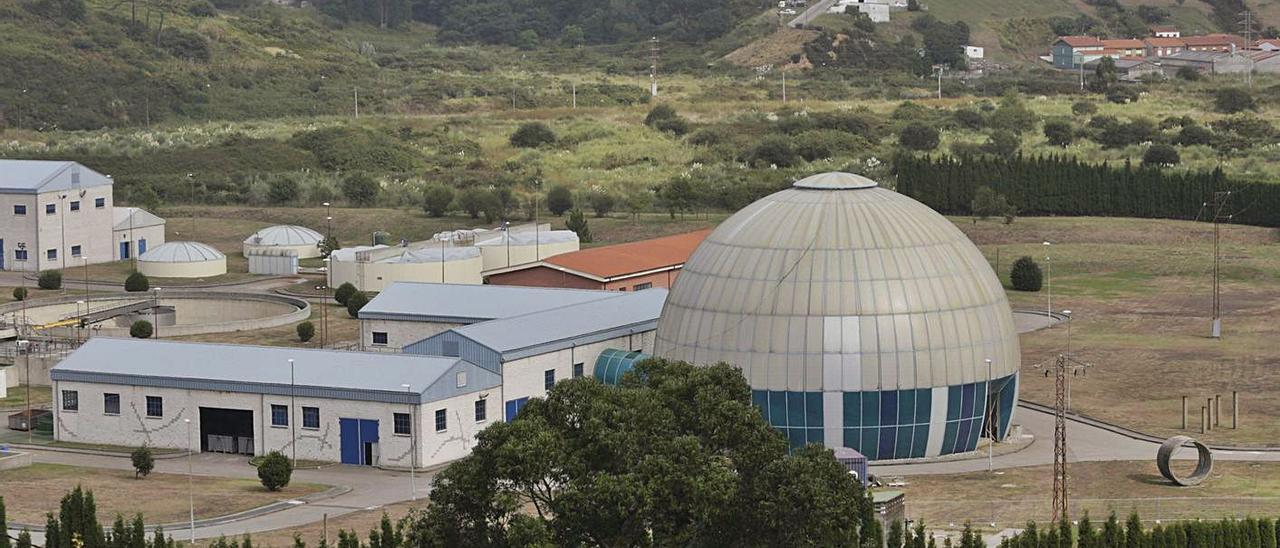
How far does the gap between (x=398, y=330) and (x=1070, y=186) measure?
63230 millimetres

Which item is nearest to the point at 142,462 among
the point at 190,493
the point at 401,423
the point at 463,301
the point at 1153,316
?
the point at 190,493

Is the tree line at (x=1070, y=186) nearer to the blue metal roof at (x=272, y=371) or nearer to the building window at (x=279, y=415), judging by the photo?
the blue metal roof at (x=272, y=371)

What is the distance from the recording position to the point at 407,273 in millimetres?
111188

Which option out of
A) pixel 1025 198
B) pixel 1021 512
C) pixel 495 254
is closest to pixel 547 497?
pixel 1021 512

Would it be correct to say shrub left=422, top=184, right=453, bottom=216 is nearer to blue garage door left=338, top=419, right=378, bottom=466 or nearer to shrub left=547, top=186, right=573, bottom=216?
shrub left=547, top=186, right=573, bottom=216

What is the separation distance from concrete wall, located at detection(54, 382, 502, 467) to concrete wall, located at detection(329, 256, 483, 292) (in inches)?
1339

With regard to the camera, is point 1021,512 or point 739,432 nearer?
point 739,432

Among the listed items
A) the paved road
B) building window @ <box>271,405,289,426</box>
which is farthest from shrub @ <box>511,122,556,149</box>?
the paved road

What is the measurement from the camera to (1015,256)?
12175 centimetres

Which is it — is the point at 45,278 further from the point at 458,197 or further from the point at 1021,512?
the point at 1021,512

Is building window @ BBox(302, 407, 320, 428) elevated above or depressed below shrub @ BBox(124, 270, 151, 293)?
below

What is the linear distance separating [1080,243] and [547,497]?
266 feet

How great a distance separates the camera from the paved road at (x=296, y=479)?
63000 mm

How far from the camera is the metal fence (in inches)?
2452
